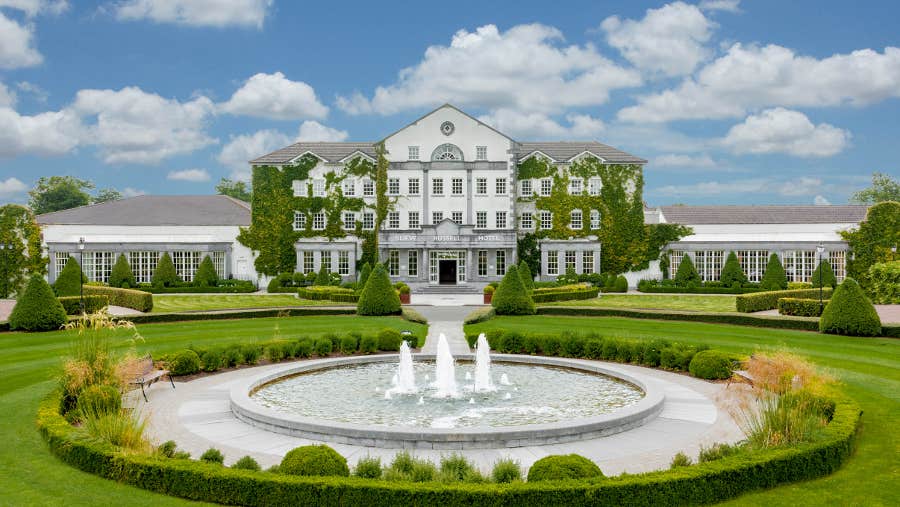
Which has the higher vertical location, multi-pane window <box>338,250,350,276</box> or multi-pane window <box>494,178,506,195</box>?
multi-pane window <box>494,178,506,195</box>

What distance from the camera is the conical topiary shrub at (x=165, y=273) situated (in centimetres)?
5222

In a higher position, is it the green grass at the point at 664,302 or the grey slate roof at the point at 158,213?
the grey slate roof at the point at 158,213

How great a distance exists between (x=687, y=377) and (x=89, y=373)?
14.6 metres

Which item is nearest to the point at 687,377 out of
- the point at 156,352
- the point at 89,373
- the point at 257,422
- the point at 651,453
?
the point at 651,453

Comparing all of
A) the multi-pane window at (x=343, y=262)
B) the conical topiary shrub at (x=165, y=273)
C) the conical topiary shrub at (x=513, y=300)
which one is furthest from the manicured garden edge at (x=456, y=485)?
the multi-pane window at (x=343, y=262)

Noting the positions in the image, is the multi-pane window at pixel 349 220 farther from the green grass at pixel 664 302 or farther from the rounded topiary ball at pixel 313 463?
the rounded topiary ball at pixel 313 463

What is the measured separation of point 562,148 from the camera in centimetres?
6078

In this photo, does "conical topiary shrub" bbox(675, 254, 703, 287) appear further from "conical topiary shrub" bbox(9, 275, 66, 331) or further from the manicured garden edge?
the manicured garden edge

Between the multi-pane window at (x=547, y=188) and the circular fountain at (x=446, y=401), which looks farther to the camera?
the multi-pane window at (x=547, y=188)

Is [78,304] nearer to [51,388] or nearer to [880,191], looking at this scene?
[51,388]

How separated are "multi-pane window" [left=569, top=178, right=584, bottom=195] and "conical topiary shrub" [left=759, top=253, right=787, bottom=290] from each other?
611 inches

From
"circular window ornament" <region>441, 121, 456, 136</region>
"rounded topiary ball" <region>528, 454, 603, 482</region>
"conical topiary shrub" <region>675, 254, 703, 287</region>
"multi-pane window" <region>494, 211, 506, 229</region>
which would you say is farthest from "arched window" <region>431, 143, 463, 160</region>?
"rounded topiary ball" <region>528, 454, 603, 482</region>

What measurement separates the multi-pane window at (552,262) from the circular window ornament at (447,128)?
1288 cm

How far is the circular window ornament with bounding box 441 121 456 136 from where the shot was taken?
186 feet
